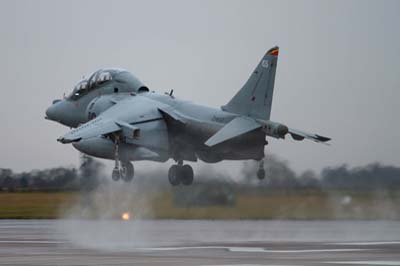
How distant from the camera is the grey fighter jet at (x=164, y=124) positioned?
146ft

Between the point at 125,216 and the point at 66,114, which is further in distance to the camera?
the point at 66,114

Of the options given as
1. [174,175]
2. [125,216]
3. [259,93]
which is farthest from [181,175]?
[259,93]

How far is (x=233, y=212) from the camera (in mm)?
43969

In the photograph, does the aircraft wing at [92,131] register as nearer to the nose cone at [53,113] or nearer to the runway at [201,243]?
the runway at [201,243]

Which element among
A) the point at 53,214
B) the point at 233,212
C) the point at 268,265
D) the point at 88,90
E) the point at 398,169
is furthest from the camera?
the point at 53,214

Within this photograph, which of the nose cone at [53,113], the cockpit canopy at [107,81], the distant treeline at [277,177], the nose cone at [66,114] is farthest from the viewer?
the nose cone at [53,113]

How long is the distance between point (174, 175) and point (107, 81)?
875 cm

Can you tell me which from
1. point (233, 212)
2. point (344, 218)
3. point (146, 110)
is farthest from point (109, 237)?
point (146, 110)

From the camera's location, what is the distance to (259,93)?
45688mm

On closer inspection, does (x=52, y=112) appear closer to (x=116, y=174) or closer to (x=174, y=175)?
(x=116, y=174)

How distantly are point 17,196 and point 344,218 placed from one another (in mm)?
21363

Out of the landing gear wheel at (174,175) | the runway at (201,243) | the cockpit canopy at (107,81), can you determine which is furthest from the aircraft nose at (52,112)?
the landing gear wheel at (174,175)

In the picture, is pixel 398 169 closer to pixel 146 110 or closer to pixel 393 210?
pixel 393 210

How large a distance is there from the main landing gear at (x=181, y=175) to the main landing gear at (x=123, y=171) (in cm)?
200
